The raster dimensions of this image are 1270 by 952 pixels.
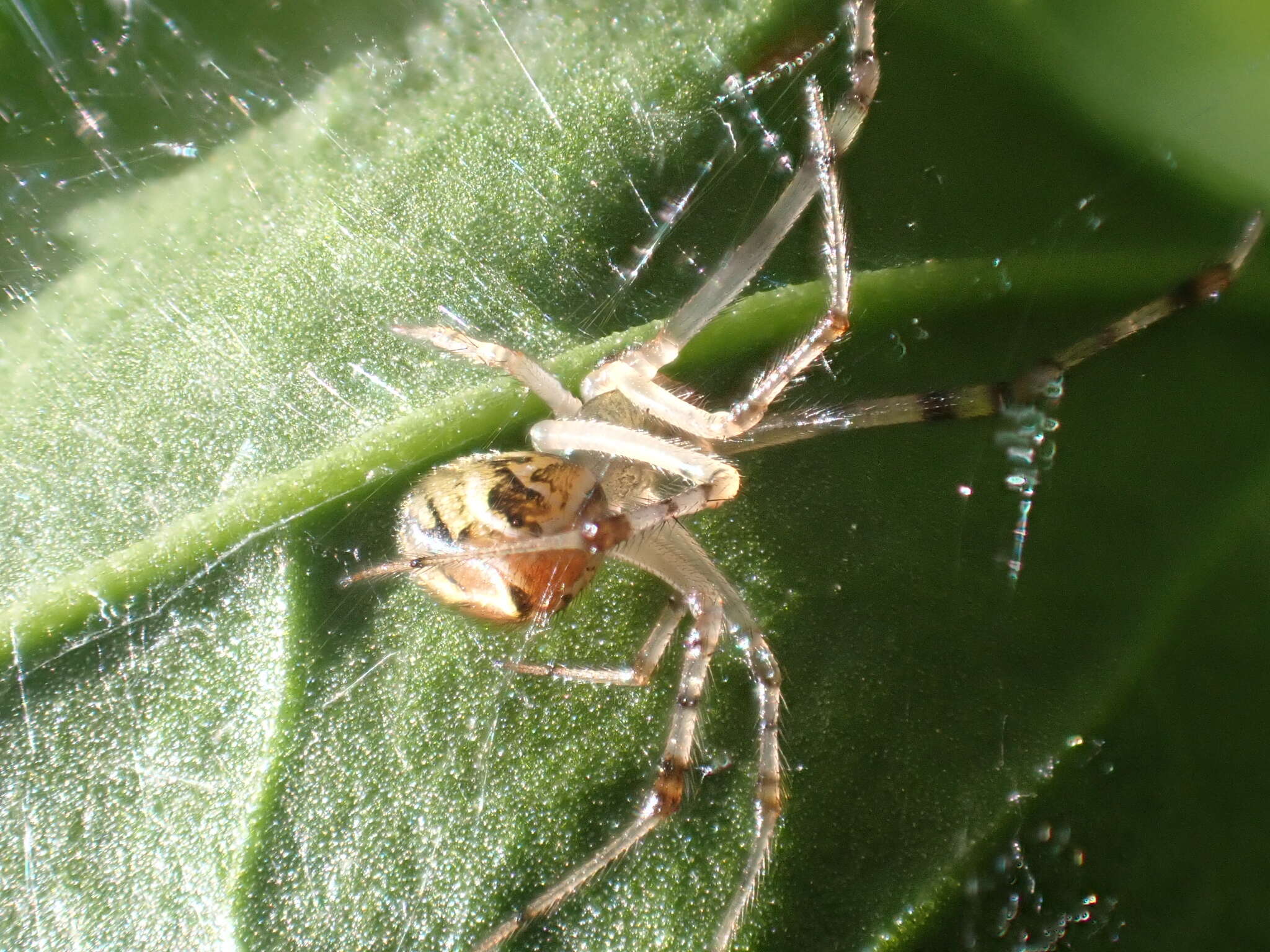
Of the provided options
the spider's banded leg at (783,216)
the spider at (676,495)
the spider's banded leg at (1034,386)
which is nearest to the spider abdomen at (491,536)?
the spider at (676,495)

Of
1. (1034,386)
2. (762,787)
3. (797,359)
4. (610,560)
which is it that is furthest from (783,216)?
(762,787)

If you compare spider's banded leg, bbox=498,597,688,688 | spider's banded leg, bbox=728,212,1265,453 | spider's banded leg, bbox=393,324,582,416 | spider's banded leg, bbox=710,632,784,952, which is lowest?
spider's banded leg, bbox=710,632,784,952

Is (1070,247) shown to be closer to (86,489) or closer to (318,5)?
(318,5)

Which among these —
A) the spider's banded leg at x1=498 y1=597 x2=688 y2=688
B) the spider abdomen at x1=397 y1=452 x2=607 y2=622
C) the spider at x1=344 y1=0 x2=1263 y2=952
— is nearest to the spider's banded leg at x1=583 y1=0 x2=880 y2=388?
the spider at x1=344 y1=0 x2=1263 y2=952

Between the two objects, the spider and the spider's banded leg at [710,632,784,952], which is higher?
the spider

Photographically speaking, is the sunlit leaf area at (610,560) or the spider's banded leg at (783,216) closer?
the sunlit leaf area at (610,560)

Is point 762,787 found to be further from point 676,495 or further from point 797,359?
point 797,359

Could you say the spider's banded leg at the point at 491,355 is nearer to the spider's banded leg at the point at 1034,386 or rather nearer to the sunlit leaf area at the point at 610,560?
the sunlit leaf area at the point at 610,560

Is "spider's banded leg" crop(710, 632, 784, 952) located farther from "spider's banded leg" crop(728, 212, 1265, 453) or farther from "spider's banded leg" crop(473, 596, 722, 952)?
"spider's banded leg" crop(728, 212, 1265, 453)
